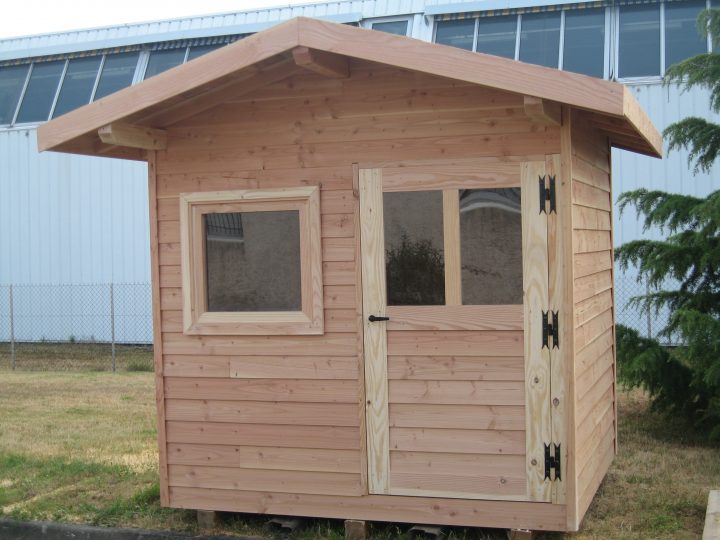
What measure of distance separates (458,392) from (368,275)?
0.90 m

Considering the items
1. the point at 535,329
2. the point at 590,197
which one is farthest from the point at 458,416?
the point at 590,197

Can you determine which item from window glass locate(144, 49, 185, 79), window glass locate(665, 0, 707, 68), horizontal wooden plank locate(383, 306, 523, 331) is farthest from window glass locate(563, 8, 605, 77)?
horizontal wooden plank locate(383, 306, 523, 331)

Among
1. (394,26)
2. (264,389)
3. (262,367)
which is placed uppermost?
(394,26)

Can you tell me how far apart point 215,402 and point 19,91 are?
14.5 meters

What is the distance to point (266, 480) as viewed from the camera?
608cm

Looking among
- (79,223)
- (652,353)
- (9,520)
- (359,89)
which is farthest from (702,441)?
(79,223)

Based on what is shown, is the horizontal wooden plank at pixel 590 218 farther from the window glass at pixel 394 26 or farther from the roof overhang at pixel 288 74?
the window glass at pixel 394 26

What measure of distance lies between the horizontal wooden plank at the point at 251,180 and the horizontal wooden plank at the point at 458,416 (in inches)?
56.6

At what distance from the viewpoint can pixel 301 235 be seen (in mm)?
5969

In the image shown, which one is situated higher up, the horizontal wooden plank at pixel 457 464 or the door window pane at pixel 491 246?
the door window pane at pixel 491 246

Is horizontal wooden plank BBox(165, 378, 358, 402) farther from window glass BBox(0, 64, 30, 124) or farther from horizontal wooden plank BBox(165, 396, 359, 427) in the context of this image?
window glass BBox(0, 64, 30, 124)

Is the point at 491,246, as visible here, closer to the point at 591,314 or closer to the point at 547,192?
the point at 547,192

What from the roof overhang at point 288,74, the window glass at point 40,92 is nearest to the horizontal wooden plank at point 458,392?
the roof overhang at point 288,74

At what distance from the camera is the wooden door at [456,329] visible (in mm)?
5551
